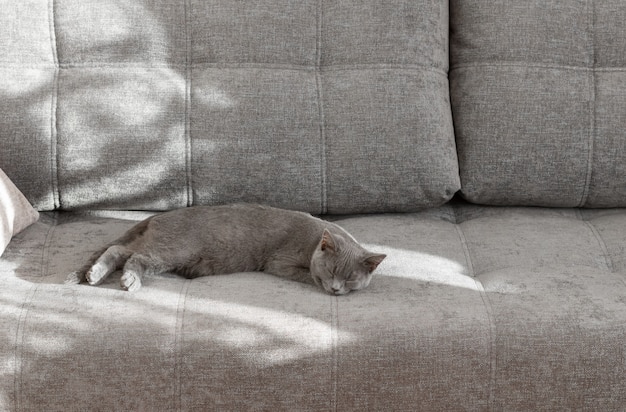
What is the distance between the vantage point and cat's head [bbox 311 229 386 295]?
1.77 m

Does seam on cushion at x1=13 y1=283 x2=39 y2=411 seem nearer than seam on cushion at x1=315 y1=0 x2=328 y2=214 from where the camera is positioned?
Yes

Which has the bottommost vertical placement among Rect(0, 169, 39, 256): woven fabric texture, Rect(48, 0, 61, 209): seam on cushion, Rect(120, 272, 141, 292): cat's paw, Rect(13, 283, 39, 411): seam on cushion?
Rect(13, 283, 39, 411): seam on cushion

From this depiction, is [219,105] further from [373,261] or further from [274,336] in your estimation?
[274,336]

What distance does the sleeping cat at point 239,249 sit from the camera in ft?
5.87

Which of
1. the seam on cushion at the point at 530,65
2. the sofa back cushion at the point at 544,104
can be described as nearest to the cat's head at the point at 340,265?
the sofa back cushion at the point at 544,104

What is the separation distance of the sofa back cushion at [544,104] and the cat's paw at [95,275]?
3.50ft

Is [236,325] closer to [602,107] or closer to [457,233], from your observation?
[457,233]

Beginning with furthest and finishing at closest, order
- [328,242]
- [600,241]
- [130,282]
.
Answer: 1. [600,241]
2. [328,242]
3. [130,282]

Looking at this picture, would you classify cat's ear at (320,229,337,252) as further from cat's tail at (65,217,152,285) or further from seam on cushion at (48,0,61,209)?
seam on cushion at (48,0,61,209)

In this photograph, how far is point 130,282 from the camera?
1.73 meters

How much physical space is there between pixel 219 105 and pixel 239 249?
1.48 ft

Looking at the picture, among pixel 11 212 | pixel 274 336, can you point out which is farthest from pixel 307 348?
pixel 11 212

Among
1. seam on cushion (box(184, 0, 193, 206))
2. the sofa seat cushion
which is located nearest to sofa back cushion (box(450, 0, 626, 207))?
the sofa seat cushion

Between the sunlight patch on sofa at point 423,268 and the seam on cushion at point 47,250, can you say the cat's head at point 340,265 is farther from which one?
the seam on cushion at point 47,250
